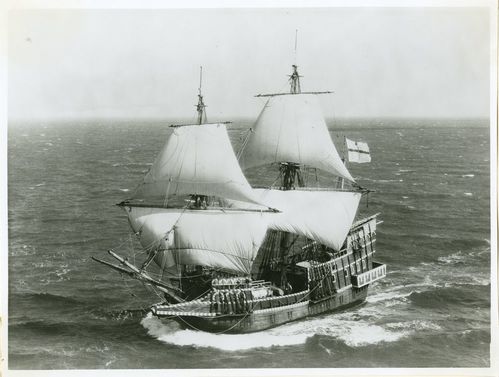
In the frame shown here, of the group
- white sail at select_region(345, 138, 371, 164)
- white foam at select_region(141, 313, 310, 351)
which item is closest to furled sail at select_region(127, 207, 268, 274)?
white foam at select_region(141, 313, 310, 351)

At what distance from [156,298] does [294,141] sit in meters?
7.37

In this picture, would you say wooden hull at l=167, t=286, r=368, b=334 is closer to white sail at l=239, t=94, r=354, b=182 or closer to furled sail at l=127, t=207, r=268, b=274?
furled sail at l=127, t=207, r=268, b=274

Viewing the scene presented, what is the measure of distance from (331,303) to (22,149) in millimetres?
11247

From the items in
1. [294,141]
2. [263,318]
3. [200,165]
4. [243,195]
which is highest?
[294,141]

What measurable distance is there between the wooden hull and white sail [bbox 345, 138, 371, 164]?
4.71m

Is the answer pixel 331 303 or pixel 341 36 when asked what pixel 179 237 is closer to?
pixel 331 303

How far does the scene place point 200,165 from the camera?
61.1 ft

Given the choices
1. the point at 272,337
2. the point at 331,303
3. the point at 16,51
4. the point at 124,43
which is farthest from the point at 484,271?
the point at 16,51

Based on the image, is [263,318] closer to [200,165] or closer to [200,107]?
[200,165]

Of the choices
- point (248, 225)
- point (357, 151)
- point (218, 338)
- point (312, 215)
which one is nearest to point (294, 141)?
point (357, 151)

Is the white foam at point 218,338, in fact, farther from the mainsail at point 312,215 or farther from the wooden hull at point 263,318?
the mainsail at point 312,215

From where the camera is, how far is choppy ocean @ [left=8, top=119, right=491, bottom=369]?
16.4 meters

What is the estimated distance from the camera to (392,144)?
104ft
